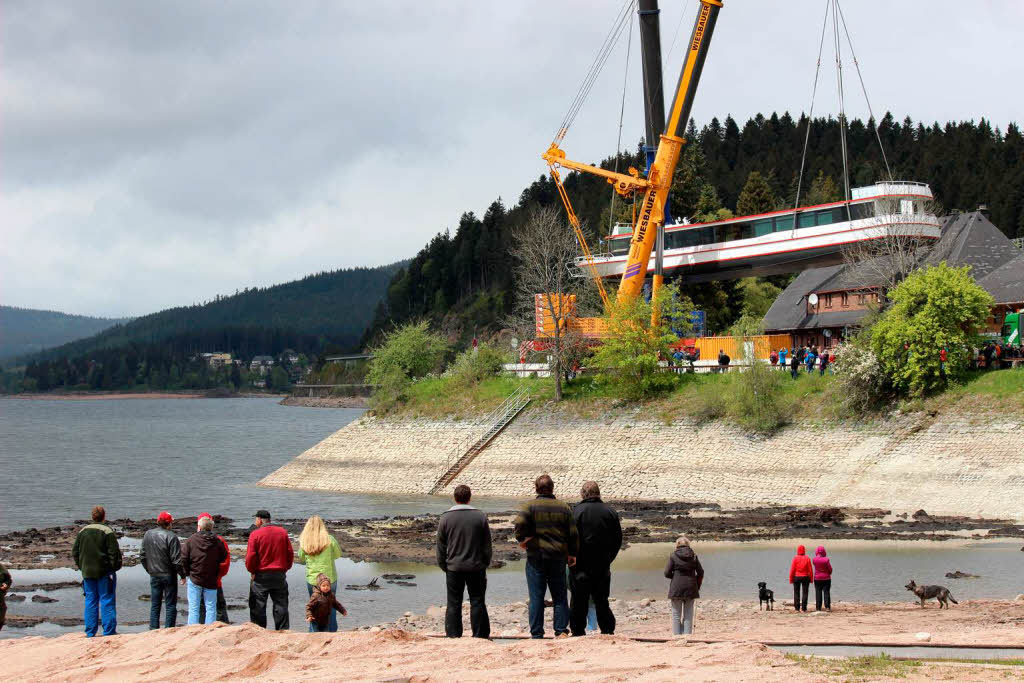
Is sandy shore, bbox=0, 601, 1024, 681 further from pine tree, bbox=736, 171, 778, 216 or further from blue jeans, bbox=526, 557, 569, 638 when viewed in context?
pine tree, bbox=736, 171, 778, 216

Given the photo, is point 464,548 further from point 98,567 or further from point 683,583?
point 98,567

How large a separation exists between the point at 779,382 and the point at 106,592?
37.3 m

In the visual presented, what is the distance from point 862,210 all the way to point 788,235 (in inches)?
172

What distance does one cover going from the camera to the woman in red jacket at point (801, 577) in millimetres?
21391

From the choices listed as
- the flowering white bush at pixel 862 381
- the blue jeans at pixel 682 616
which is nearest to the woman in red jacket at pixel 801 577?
the blue jeans at pixel 682 616

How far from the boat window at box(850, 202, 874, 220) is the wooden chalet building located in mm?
2751

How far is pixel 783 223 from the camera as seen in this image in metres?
62.3

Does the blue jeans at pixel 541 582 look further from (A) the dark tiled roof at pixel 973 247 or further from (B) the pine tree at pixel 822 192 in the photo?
(B) the pine tree at pixel 822 192

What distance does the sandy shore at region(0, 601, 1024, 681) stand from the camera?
11.0 m

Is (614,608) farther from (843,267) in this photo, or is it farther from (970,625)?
(843,267)

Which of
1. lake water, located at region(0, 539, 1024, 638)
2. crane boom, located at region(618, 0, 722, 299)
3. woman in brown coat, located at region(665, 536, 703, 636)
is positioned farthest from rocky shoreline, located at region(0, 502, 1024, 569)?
crane boom, located at region(618, 0, 722, 299)

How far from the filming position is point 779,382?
4909cm

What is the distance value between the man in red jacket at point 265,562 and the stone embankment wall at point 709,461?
27.0 meters


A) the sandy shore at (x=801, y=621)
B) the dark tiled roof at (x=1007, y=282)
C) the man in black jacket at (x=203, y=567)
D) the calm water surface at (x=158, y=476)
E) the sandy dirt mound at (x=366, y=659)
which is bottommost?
the calm water surface at (x=158, y=476)
